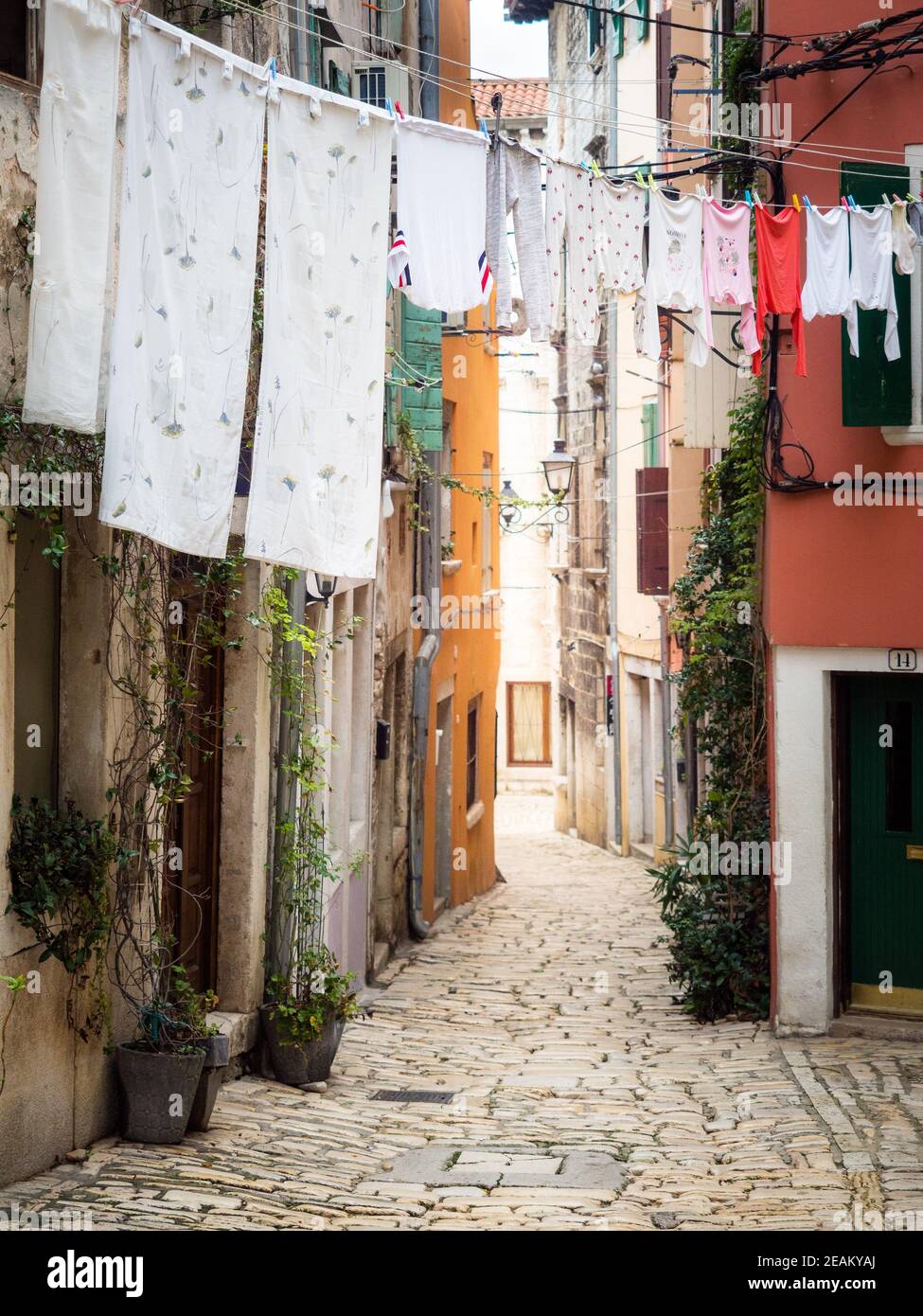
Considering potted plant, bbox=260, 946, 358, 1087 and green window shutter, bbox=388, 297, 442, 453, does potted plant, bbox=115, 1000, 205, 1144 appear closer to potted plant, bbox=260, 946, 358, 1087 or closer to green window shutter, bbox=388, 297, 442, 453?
potted plant, bbox=260, 946, 358, 1087

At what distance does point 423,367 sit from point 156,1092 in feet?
28.9

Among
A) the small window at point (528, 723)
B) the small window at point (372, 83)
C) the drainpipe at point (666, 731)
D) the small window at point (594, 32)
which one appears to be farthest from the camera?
the small window at point (528, 723)

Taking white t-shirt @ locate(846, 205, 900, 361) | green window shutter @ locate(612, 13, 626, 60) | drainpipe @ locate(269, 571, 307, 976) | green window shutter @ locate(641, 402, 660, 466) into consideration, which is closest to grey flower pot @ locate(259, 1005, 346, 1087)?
drainpipe @ locate(269, 571, 307, 976)

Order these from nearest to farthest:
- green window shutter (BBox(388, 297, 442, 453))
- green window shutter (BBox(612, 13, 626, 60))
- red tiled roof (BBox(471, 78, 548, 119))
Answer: green window shutter (BBox(388, 297, 442, 453)) → green window shutter (BBox(612, 13, 626, 60)) → red tiled roof (BBox(471, 78, 548, 119))

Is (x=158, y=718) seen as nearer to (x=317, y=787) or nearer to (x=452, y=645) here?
(x=317, y=787)

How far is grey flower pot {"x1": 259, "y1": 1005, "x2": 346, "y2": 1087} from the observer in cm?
891

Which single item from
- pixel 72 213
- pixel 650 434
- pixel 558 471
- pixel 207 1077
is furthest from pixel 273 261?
pixel 558 471

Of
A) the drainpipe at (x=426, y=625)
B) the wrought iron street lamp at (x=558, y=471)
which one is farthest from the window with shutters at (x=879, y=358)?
the wrought iron street lamp at (x=558, y=471)

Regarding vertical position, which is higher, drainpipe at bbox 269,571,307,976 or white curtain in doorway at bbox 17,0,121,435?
white curtain in doorway at bbox 17,0,121,435

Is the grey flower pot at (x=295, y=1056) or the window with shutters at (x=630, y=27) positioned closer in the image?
the grey flower pot at (x=295, y=1056)

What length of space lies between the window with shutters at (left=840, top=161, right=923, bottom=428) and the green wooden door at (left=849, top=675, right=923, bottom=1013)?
185cm

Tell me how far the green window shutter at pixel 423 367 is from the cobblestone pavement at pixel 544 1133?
5101 millimetres

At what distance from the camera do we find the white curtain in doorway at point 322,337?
6871 mm

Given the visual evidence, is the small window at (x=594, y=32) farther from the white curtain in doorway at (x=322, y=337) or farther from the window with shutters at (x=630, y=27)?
the white curtain in doorway at (x=322, y=337)
